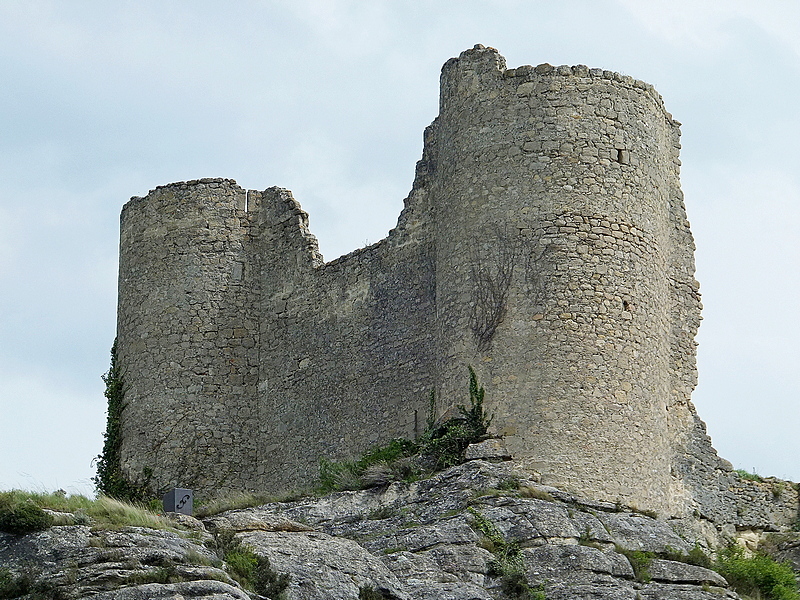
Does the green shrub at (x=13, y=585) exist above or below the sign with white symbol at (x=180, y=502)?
below

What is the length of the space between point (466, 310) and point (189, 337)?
6.77m

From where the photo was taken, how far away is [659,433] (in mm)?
23156

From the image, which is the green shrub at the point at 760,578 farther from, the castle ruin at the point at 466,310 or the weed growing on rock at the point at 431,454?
the weed growing on rock at the point at 431,454

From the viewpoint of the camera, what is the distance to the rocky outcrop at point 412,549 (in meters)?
16.3

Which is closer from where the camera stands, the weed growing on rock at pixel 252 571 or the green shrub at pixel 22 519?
the weed growing on rock at pixel 252 571

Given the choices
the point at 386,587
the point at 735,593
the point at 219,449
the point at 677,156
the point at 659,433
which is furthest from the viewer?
the point at 219,449

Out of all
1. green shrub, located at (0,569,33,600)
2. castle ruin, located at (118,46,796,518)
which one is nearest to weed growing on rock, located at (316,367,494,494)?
castle ruin, located at (118,46,796,518)

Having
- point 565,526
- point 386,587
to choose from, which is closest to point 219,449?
point 565,526

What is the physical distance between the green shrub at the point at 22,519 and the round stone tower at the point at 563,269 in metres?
7.13

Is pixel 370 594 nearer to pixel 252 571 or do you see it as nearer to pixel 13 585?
pixel 252 571

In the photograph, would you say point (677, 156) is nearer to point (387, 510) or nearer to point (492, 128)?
point (492, 128)

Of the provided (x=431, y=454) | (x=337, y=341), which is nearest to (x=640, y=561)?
(x=431, y=454)

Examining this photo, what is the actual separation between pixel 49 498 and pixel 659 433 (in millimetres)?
8830

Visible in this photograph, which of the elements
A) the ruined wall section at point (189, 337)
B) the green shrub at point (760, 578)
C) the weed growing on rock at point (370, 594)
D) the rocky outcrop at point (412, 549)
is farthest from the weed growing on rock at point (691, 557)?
the ruined wall section at point (189, 337)
